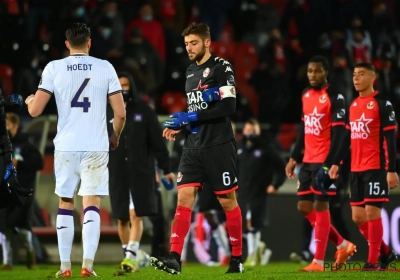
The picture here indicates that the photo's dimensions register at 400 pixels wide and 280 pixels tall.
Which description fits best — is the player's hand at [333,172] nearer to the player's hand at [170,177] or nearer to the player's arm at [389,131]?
the player's arm at [389,131]

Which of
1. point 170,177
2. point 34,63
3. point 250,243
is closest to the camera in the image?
point 170,177

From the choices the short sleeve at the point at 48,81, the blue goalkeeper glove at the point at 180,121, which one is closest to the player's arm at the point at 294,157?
the blue goalkeeper glove at the point at 180,121

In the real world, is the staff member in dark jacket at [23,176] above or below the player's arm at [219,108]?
below

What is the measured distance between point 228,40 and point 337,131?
9.73 m

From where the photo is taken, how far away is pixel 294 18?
72.0ft

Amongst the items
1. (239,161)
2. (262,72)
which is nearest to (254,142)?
(239,161)

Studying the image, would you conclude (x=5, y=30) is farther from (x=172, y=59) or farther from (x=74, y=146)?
(x=74, y=146)

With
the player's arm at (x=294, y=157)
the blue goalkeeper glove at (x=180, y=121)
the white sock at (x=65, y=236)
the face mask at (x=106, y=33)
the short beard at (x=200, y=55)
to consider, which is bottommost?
the white sock at (x=65, y=236)

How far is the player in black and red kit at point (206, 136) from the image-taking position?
960 cm

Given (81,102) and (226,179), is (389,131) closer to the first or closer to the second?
(226,179)

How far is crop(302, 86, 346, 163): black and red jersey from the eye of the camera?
38.2 ft

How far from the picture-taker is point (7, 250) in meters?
14.1

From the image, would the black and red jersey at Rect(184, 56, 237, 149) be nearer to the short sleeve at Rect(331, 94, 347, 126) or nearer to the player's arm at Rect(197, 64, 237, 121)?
the player's arm at Rect(197, 64, 237, 121)

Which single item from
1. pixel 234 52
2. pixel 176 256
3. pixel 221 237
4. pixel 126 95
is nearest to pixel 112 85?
pixel 176 256
